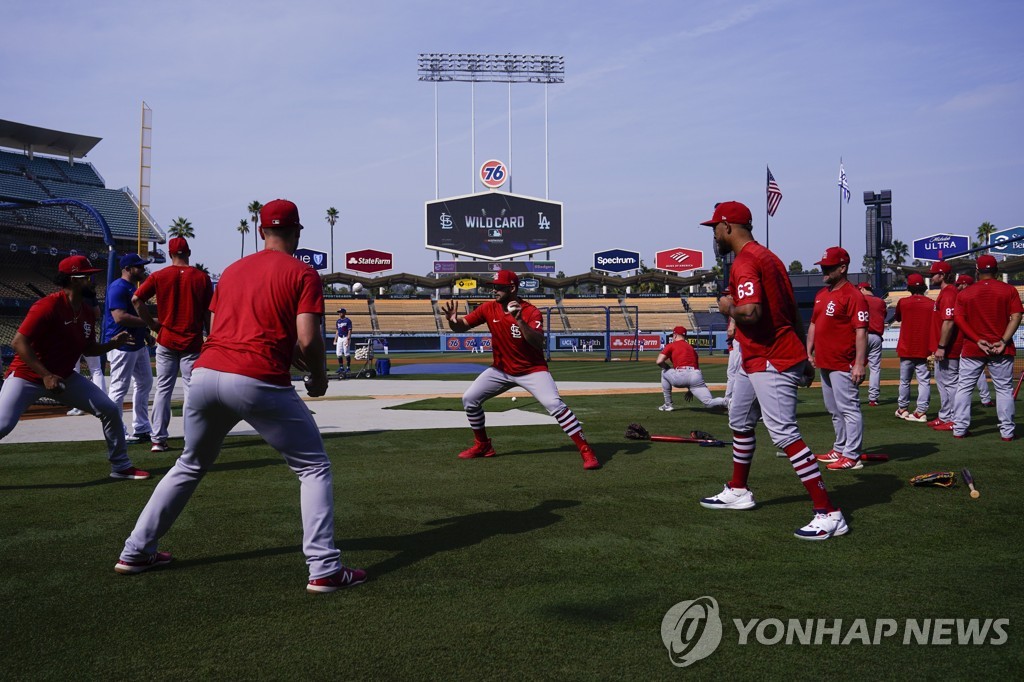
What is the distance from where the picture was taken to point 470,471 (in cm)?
760

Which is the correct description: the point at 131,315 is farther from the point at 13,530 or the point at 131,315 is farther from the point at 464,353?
the point at 464,353

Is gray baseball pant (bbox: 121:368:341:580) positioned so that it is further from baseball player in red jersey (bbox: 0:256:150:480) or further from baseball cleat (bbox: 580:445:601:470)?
baseball cleat (bbox: 580:445:601:470)

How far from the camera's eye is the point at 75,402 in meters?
7.00

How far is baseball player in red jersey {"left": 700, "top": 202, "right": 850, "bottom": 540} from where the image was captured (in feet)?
17.4

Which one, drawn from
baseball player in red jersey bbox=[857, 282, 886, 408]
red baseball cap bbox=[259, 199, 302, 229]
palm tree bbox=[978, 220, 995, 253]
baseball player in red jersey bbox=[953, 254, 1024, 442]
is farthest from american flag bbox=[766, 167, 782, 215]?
palm tree bbox=[978, 220, 995, 253]

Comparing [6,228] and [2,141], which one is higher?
[2,141]

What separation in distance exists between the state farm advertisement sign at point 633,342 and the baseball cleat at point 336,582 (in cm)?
4031

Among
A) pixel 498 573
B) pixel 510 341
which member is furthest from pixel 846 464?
pixel 498 573

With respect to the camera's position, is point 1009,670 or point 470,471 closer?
point 1009,670

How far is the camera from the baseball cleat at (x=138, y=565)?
14.2 feet

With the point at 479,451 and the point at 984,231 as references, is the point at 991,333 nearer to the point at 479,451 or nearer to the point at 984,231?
the point at 479,451

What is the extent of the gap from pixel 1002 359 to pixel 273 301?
8.60m

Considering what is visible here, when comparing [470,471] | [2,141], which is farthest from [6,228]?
[470,471]

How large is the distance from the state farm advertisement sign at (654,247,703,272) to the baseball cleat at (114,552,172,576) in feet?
244
